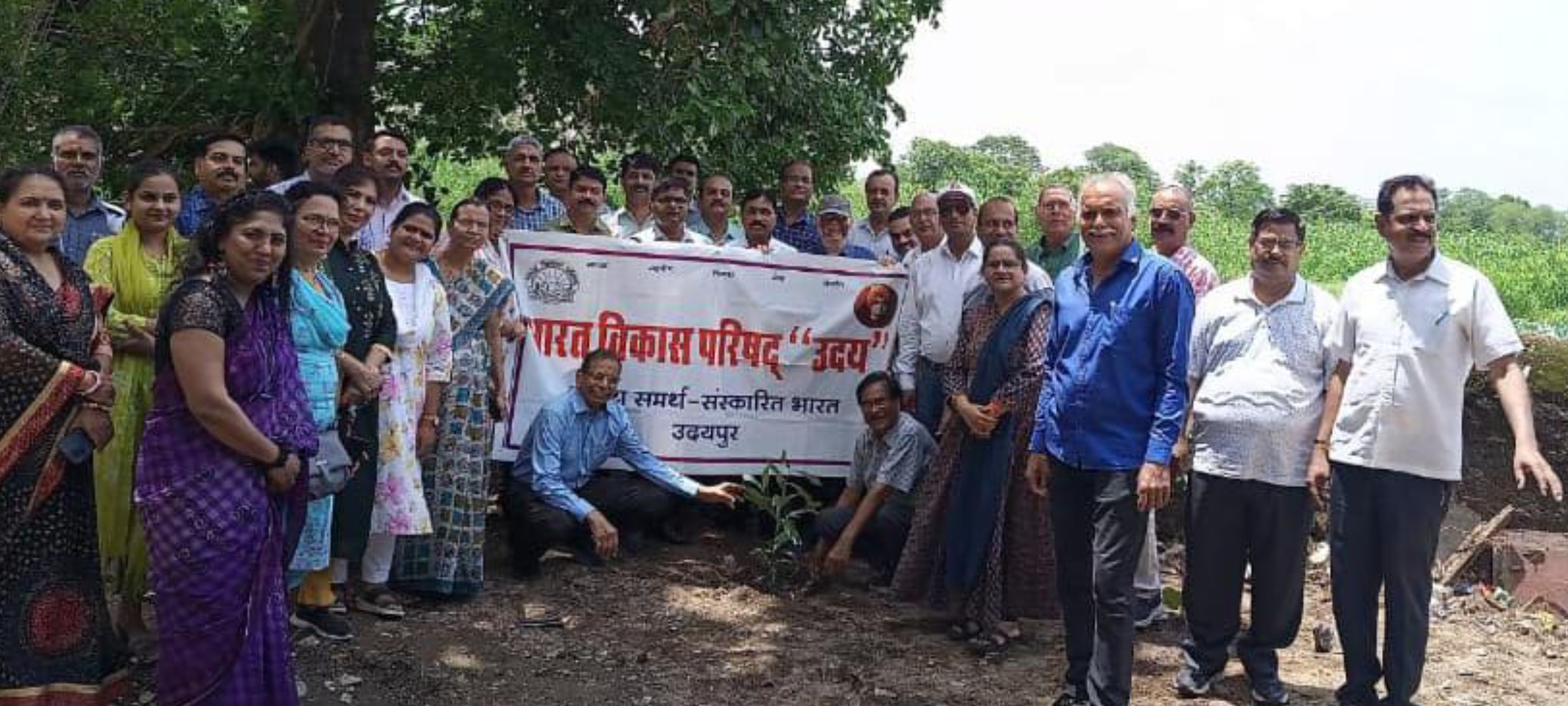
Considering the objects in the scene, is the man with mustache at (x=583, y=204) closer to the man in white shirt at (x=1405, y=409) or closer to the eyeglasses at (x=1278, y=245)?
the eyeglasses at (x=1278, y=245)

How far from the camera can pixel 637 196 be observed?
20.3ft

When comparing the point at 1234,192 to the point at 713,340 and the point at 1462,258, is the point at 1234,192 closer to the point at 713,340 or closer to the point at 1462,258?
the point at 1462,258

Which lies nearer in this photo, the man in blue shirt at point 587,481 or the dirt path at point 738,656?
the dirt path at point 738,656

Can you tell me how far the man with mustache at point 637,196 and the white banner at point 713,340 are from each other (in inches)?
14.4

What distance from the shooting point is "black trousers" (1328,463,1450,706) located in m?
4.01

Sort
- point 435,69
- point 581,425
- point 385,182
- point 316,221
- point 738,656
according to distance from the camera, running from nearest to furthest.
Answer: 1. point 316,221
2. point 738,656
3. point 385,182
4. point 581,425
5. point 435,69

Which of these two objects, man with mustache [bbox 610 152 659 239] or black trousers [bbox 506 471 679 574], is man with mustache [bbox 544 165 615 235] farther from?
black trousers [bbox 506 471 679 574]

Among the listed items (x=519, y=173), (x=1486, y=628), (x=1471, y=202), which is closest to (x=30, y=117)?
(x=519, y=173)

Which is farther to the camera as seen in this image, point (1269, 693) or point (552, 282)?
point (552, 282)

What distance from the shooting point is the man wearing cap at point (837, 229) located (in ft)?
21.1

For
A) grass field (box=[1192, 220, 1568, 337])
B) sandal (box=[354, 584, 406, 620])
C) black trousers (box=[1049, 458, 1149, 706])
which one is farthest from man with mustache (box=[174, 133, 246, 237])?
grass field (box=[1192, 220, 1568, 337])

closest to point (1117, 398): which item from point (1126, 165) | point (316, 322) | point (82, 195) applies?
point (316, 322)

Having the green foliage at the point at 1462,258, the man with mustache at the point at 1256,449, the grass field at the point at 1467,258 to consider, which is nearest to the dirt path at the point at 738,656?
the man with mustache at the point at 1256,449

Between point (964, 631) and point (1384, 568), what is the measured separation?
157cm
